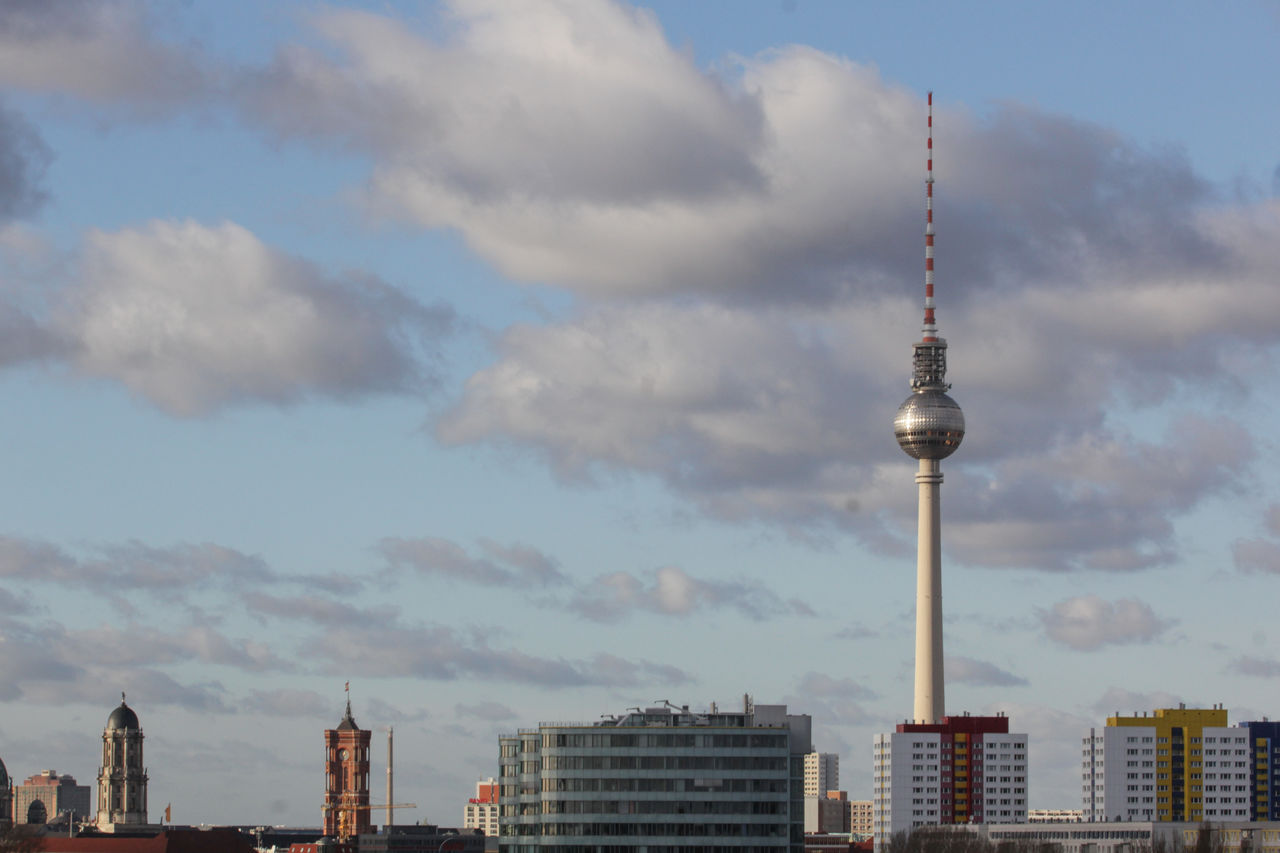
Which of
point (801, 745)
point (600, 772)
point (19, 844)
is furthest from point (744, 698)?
point (19, 844)

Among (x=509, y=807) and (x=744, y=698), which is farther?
(x=744, y=698)

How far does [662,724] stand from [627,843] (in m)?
10.3

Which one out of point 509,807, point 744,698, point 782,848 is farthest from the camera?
point 744,698

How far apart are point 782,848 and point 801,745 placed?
14979 millimetres

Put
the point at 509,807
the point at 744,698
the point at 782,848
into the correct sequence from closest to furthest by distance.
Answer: the point at 782,848, the point at 509,807, the point at 744,698

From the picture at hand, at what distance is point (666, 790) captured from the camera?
16338 cm

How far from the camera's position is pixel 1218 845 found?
595 feet

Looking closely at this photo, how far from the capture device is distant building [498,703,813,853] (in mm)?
162375

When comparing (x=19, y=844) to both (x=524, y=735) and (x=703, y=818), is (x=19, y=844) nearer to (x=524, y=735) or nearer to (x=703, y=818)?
(x=524, y=735)

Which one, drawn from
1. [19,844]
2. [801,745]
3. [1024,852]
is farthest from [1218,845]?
[19,844]

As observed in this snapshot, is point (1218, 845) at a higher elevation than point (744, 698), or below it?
below

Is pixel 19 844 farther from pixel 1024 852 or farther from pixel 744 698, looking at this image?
pixel 1024 852

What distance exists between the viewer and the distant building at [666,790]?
533 ft

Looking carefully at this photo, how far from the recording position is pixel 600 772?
165 m
